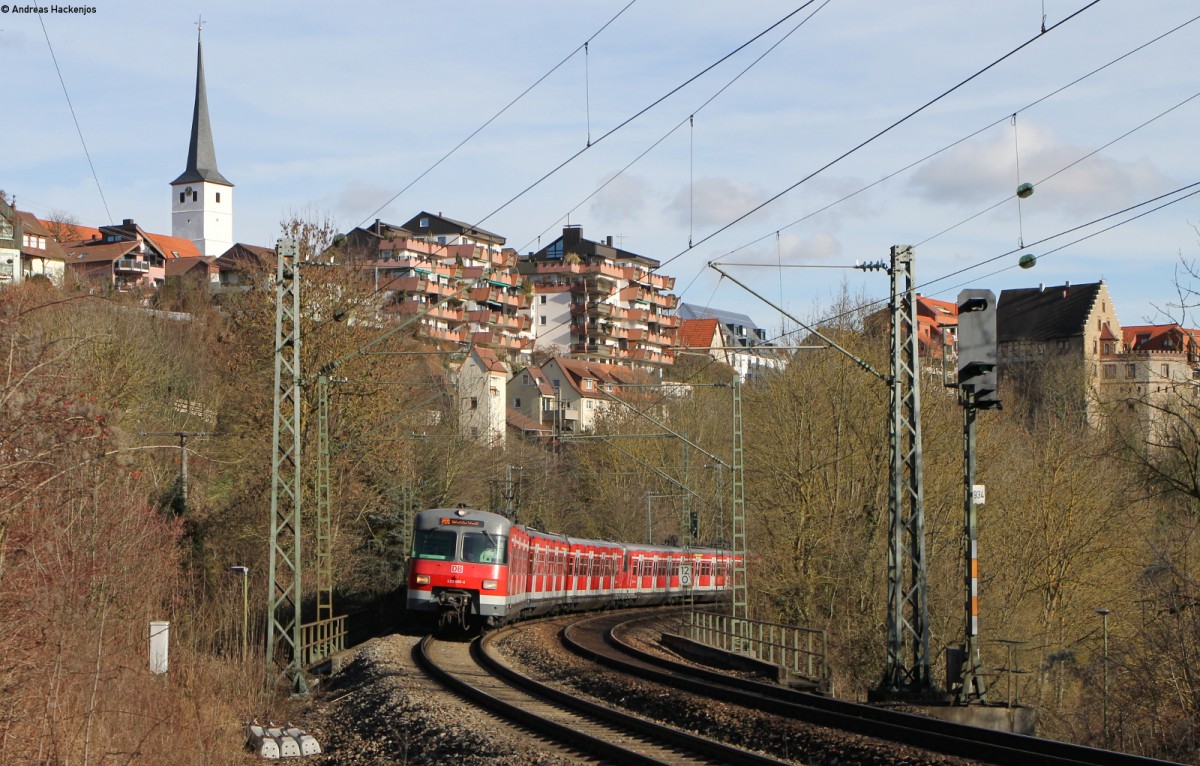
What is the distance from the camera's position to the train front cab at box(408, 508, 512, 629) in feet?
95.8

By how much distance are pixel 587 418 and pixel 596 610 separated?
58802 mm

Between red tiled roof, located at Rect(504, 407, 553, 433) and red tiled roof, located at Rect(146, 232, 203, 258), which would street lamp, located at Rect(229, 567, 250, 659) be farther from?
red tiled roof, located at Rect(146, 232, 203, 258)

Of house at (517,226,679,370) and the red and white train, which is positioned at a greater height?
house at (517,226,679,370)

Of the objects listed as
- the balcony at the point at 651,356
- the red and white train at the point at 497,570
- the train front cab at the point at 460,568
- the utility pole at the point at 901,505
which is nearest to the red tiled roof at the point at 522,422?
the balcony at the point at 651,356

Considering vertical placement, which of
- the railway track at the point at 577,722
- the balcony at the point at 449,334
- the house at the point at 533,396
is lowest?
the railway track at the point at 577,722

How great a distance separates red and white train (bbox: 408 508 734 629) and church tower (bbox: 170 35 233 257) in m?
126

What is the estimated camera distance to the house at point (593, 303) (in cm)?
12319

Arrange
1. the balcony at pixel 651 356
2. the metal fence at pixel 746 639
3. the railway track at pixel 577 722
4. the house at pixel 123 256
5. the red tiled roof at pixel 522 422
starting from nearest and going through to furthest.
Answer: the railway track at pixel 577 722 → the metal fence at pixel 746 639 → the red tiled roof at pixel 522 422 → the house at pixel 123 256 → the balcony at pixel 651 356

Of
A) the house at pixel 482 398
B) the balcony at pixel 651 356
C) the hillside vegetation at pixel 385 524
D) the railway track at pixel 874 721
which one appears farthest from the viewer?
the balcony at pixel 651 356

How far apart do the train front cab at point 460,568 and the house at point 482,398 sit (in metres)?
25.9

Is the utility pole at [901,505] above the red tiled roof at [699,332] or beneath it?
beneath

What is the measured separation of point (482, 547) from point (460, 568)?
70 cm

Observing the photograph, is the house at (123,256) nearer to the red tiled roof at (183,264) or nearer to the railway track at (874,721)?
the red tiled roof at (183,264)

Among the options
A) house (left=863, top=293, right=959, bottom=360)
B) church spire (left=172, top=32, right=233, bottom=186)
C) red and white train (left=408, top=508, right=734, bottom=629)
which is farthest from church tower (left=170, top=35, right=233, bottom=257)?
red and white train (left=408, top=508, right=734, bottom=629)
